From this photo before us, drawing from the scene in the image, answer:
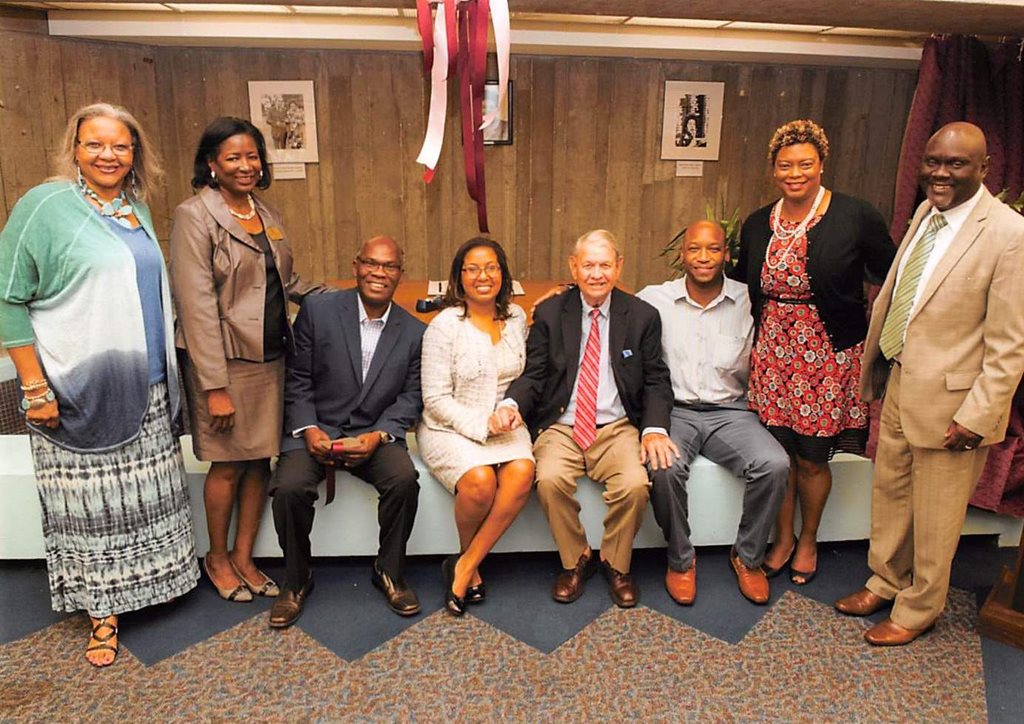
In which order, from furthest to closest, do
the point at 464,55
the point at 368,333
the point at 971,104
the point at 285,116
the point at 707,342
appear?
the point at 285,116 → the point at 971,104 → the point at 707,342 → the point at 368,333 → the point at 464,55

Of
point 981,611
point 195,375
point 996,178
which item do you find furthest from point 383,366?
point 996,178

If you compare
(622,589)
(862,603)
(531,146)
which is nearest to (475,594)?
(622,589)

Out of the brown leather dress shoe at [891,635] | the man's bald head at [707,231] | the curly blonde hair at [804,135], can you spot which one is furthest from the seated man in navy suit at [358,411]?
the brown leather dress shoe at [891,635]

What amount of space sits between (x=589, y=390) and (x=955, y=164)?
1190 millimetres

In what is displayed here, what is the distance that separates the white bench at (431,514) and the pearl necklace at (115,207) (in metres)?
0.86

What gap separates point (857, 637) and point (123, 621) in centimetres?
214

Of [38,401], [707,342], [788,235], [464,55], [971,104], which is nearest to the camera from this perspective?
[38,401]

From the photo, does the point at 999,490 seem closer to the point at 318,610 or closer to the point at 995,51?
the point at 995,51

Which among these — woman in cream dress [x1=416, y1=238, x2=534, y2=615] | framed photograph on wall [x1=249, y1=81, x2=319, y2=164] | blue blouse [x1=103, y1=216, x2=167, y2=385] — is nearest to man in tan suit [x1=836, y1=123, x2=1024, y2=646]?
woman in cream dress [x1=416, y1=238, x2=534, y2=615]

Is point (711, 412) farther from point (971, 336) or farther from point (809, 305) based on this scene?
point (971, 336)

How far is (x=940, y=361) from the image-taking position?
A: 1.95 meters

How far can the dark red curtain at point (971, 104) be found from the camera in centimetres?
279

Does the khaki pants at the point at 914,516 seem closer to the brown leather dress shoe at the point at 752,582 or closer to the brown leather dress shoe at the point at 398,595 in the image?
the brown leather dress shoe at the point at 752,582

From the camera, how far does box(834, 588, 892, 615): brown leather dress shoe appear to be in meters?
2.28
